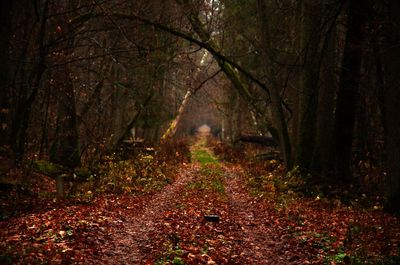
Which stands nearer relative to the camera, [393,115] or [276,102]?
[393,115]

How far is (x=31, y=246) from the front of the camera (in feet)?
21.2

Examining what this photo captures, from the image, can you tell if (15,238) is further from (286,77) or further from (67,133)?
(286,77)

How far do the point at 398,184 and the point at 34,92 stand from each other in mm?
9581

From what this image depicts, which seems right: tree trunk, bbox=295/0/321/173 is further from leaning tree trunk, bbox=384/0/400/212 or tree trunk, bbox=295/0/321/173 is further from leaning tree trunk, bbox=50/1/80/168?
leaning tree trunk, bbox=50/1/80/168

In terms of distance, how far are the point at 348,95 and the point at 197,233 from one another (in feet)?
23.6

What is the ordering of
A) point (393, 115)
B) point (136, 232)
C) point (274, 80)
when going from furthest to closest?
point (274, 80) < point (393, 115) < point (136, 232)

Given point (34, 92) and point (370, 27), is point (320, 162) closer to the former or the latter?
point (370, 27)

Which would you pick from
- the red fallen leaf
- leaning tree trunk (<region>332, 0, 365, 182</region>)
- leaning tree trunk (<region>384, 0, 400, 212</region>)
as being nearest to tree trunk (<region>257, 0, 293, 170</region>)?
leaning tree trunk (<region>332, 0, 365, 182</region>)

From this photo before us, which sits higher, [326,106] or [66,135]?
[326,106]

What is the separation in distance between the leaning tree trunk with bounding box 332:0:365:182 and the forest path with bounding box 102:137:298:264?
10.4 ft

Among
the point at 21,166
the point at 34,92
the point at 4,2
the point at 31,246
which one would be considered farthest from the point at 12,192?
the point at 4,2

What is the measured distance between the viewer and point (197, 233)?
8297 mm

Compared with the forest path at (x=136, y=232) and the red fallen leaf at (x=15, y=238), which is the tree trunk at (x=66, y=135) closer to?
the forest path at (x=136, y=232)

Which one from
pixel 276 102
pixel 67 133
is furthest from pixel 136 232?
pixel 276 102
